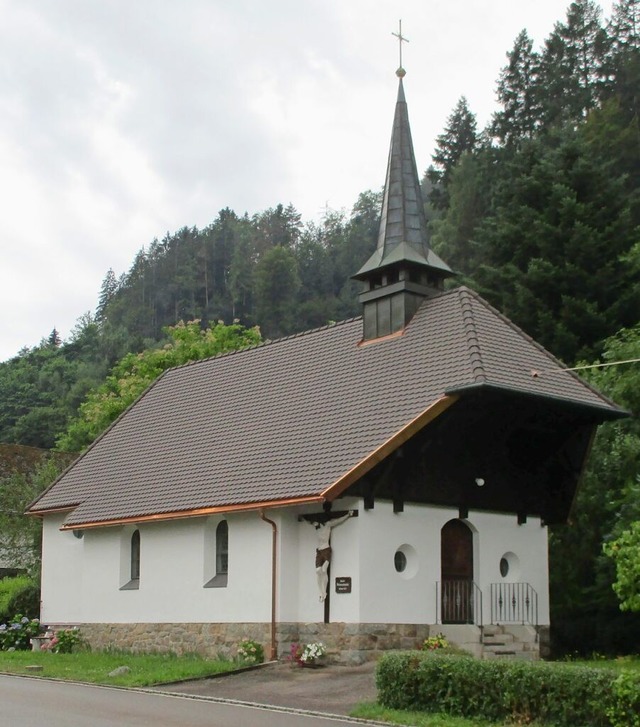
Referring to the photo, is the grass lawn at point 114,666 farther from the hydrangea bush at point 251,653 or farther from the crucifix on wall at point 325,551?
the crucifix on wall at point 325,551

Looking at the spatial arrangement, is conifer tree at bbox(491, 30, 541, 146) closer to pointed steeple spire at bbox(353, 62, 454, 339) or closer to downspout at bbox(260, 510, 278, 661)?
pointed steeple spire at bbox(353, 62, 454, 339)

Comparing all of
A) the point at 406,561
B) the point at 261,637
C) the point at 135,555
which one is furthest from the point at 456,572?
the point at 135,555

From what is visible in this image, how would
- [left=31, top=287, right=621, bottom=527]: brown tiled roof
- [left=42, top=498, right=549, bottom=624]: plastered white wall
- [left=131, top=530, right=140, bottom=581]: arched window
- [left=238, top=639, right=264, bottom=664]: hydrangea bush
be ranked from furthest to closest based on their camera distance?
1. [left=131, top=530, right=140, bottom=581]: arched window
2. [left=31, top=287, right=621, bottom=527]: brown tiled roof
3. [left=238, top=639, right=264, bottom=664]: hydrangea bush
4. [left=42, top=498, right=549, bottom=624]: plastered white wall

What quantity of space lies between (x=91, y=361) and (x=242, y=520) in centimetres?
A: 8129

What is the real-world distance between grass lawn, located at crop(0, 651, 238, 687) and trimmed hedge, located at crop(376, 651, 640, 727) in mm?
5115

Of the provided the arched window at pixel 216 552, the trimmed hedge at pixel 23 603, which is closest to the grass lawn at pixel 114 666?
the arched window at pixel 216 552

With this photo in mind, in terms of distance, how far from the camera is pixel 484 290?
35.8 m

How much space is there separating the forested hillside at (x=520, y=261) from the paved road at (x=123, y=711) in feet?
30.8

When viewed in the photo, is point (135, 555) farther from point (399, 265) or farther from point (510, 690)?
point (510, 690)

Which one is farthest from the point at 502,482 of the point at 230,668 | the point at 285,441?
the point at 230,668

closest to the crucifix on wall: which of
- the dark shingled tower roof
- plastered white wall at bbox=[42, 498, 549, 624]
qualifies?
plastered white wall at bbox=[42, 498, 549, 624]

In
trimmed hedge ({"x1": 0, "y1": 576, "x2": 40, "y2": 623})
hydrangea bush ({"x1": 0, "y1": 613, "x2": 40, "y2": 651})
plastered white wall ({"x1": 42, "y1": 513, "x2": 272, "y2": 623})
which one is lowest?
hydrangea bush ({"x1": 0, "y1": 613, "x2": 40, "y2": 651})

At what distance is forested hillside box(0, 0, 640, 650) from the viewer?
26062 mm

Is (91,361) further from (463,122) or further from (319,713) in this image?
(319,713)
